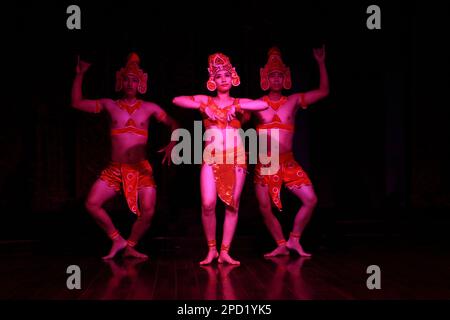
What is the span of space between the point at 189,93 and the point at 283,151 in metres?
1.60

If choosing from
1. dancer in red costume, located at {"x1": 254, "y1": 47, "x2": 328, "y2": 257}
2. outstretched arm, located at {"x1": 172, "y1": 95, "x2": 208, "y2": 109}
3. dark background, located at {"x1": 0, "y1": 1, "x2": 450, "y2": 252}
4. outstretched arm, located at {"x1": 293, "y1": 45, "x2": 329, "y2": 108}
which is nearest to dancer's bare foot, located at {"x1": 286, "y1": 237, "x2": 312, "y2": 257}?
dancer in red costume, located at {"x1": 254, "y1": 47, "x2": 328, "y2": 257}

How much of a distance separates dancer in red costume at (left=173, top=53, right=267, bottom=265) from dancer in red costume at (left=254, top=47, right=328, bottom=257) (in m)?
0.49

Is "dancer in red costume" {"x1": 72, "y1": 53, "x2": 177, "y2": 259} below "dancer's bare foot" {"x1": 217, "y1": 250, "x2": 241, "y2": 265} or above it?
above

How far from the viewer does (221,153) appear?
4922mm

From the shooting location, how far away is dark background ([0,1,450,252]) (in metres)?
6.50

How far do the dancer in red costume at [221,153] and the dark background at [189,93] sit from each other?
54.7 inches

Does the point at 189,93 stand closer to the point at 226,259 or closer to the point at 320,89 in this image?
the point at 320,89

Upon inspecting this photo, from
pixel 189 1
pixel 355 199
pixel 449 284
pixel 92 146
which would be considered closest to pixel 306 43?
pixel 189 1

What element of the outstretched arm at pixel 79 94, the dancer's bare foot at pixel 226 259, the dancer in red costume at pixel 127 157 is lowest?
the dancer's bare foot at pixel 226 259

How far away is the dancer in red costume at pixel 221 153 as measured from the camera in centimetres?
486

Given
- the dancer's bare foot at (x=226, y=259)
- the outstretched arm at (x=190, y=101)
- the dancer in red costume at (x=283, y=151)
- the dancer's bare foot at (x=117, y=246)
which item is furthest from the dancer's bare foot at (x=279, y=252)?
the outstretched arm at (x=190, y=101)

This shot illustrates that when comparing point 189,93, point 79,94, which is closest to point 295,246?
point 189,93

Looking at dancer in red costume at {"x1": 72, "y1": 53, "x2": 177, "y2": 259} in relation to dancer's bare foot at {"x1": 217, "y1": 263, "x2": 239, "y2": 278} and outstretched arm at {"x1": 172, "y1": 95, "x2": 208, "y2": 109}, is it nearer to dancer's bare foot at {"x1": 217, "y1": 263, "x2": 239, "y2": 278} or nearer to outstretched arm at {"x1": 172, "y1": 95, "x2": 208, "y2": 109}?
outstretched arm at {"x1": 172, "y1": 95, "x2": 208, "y2": 109}

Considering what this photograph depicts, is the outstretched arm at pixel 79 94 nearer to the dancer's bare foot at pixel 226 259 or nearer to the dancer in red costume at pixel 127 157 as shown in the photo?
the dancer in red costume at pixel 127 157
